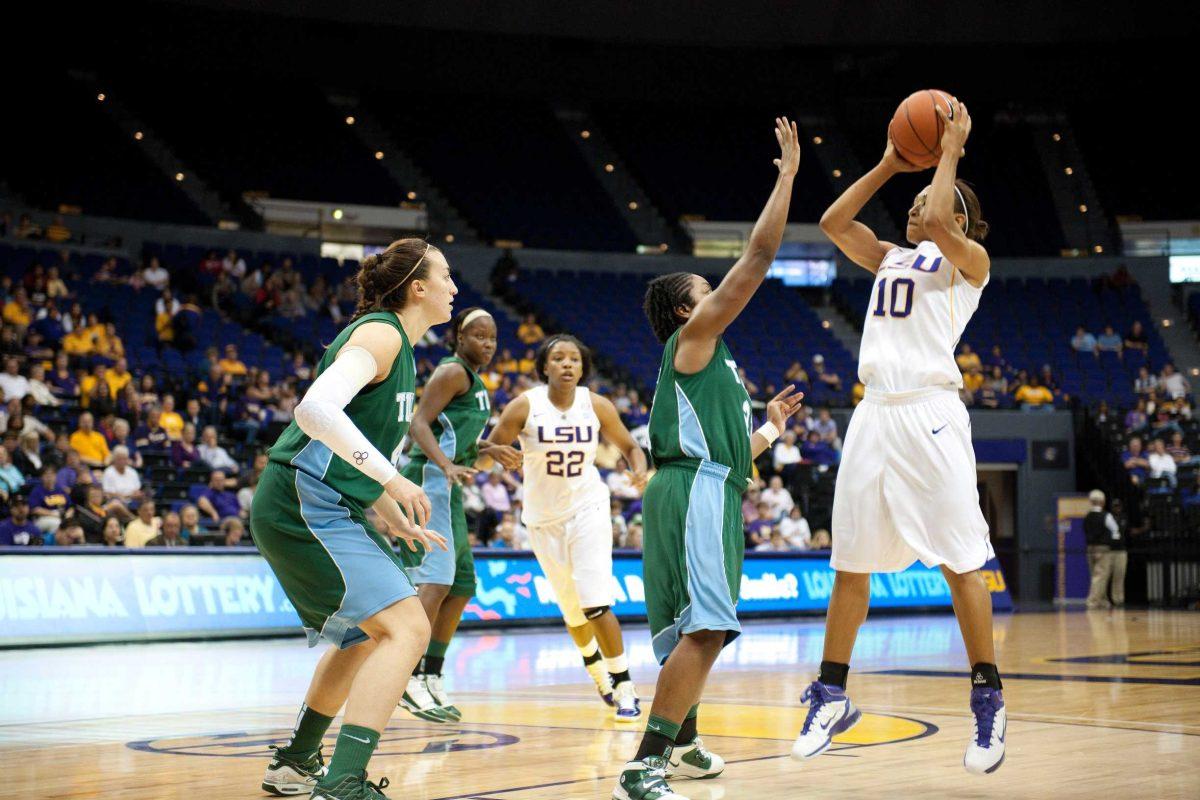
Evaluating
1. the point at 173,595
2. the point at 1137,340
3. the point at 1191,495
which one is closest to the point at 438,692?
the point at 173,595

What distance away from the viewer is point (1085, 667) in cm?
1021

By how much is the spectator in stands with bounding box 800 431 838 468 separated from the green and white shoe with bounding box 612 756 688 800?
17.0 m

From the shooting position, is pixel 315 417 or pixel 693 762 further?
pixel 693 762

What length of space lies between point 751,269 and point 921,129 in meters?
1.02

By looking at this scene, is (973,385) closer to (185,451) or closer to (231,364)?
(231,364)

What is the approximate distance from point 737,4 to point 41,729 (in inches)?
851

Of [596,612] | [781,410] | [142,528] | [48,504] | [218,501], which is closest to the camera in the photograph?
[781,410]

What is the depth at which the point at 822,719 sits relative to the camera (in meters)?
5.14

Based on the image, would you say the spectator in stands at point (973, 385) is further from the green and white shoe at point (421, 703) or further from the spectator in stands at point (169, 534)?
the green and white shoe at point (421, 703)

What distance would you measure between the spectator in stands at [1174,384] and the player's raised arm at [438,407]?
66.6 ft

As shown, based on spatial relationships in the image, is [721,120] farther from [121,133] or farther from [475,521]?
[475,521]

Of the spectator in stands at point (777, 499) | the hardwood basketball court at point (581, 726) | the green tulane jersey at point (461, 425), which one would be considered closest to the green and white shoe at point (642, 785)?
the hardwood basketball court at point (581, 726)

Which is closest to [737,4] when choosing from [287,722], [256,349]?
[256,349]

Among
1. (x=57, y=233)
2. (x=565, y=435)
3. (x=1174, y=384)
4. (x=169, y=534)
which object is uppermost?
(x=57, y=233)
